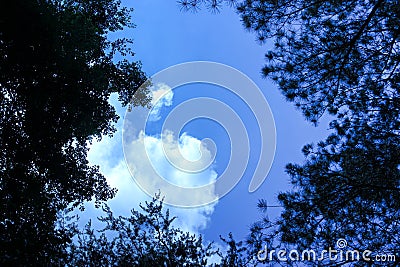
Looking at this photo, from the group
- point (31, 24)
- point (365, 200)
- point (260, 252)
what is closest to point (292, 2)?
point (365, 200)

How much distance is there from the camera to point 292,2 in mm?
5496

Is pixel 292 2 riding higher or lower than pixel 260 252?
higher

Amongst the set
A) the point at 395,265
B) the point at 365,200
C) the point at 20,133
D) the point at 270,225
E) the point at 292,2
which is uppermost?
the point at 292,2

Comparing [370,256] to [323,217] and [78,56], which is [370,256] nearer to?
[323,217]

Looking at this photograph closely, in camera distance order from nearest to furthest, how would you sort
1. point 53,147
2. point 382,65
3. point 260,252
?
point 260,252, point 382,65, point 53,147

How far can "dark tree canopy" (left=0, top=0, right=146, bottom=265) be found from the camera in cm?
696

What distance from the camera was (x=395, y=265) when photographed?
397 centimetres

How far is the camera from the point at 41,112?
25.9ft

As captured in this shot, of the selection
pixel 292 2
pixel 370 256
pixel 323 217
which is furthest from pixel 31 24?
pixel 370 256

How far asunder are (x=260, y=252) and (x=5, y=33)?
7039 millimetres

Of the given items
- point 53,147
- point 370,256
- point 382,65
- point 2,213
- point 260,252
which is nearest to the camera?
point 370,256

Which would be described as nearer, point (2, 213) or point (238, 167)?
point (2, 213)

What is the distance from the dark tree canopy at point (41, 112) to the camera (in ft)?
22.8

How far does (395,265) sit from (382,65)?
3.30m
